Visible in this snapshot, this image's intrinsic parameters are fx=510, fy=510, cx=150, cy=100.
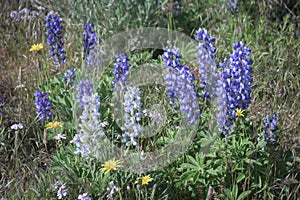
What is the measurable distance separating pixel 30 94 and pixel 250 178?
178cm

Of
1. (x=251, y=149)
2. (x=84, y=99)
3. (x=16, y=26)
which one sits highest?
(x=16, y=26)

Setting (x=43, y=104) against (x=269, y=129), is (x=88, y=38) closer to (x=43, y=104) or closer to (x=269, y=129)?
(x=43, y=104)

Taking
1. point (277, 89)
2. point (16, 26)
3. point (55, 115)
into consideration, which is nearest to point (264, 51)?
point (277, 89)

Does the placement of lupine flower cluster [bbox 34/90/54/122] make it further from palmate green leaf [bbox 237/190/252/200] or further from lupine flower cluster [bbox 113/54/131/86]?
palmate green leaf [bbox 237/190/252/200]

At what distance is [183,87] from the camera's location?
9.02ft

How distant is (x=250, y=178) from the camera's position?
275 cm

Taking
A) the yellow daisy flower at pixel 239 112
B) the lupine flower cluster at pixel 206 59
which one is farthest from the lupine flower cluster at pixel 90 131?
the yellow daisy flower at pixel 239 112

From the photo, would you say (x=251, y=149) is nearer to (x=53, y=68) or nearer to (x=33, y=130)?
(x=33, y=130)

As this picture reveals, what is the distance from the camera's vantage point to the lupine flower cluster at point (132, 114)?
8.64ft

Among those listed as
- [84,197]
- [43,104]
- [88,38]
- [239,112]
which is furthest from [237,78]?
[88,38]

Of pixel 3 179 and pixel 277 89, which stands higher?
pixel 277 89

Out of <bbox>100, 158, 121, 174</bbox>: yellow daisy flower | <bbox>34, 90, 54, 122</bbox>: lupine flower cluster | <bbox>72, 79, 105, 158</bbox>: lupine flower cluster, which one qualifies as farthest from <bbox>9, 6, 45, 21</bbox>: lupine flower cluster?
<bbox>100, 158, 121, 174</bbox>: yellow daisy flower

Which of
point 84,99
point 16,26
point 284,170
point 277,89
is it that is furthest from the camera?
point 16,26

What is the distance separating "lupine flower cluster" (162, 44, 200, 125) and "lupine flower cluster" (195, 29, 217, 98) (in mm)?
91
